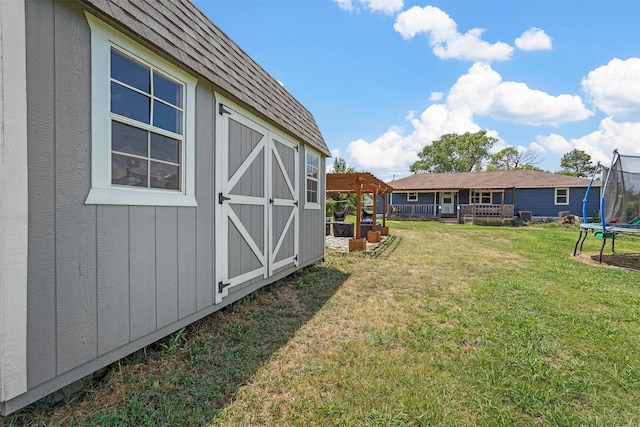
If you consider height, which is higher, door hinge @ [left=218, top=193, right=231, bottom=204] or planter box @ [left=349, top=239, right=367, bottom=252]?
door hinge @ [left=218, top=193, right=231, bottom=204]

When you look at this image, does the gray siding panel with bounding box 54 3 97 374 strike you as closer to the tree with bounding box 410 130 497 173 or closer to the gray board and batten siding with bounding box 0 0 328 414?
the gray board and batten siding with bounding box 0 0 328 414

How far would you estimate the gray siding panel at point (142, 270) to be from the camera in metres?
2.12

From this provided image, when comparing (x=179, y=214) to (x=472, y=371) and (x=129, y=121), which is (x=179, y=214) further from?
(x=472, y=371)

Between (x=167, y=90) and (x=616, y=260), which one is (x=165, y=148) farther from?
(x=616, y=260)

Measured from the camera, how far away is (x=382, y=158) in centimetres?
4531

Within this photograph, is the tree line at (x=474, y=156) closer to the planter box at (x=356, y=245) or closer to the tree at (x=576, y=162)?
the tree at (x=576, y=162)

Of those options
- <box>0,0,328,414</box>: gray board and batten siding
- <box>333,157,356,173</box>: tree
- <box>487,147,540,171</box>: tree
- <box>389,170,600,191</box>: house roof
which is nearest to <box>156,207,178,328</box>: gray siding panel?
<box>0,0,328,414</box>: gray board and batten siding

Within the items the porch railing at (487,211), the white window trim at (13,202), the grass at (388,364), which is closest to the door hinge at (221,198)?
the grass at (388,364)

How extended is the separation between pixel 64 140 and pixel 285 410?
2130 mm

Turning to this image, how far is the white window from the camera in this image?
5797 millimetres

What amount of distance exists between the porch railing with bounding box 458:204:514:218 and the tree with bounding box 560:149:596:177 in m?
38.5

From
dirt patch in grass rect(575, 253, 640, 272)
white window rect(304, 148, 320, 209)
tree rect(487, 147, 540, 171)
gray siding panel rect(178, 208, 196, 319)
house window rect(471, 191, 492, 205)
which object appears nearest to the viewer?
gray siding panel rect(178, 208, 196, 319)

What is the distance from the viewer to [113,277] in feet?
6.45

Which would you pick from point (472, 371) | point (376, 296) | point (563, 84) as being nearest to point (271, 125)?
point (376, 296)
